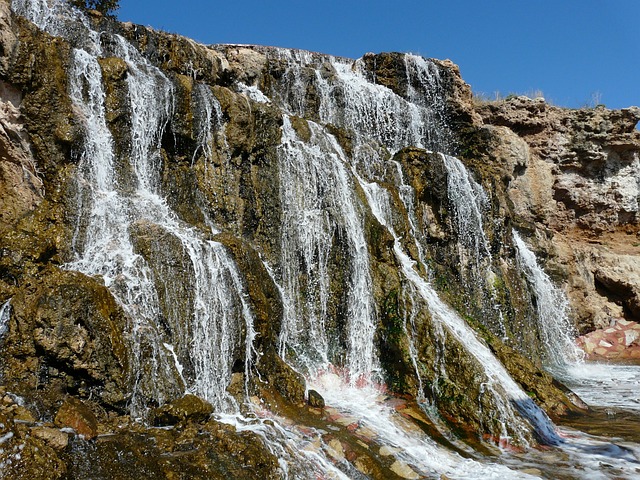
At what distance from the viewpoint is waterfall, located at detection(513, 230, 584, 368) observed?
1644 centimetres

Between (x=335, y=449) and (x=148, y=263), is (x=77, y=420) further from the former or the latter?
(x=335, y=449)

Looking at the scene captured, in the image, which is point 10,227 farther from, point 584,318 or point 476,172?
point 584,318

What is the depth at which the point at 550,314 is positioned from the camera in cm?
1714

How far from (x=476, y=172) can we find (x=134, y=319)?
12.0 meters

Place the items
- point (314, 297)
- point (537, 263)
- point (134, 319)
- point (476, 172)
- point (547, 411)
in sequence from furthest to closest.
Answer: point (537, 263) → point (476, 172) → point (314, 297) → point (547, 411) → point (134, 319)

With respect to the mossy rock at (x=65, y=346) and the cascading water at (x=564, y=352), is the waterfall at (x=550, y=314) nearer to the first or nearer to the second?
the cascading water at (x=564, y=352)

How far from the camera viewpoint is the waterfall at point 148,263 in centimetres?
781

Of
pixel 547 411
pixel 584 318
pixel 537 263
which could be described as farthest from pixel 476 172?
pixel 547 411

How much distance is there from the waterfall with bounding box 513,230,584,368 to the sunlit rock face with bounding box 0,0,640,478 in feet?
0.33

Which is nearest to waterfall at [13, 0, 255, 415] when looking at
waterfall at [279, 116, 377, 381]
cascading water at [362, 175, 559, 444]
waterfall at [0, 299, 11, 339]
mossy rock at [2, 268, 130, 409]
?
mossy rock at [2, 268, 130, 409]

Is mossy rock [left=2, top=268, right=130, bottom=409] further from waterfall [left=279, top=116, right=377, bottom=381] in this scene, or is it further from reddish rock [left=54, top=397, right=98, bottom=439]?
waterfall [left=279, top=116, right=377, bottom=381]

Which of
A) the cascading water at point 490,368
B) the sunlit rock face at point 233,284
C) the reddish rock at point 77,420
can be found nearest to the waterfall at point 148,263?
the sunlit rock face at point 233,284

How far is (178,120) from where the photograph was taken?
11672 millimetres

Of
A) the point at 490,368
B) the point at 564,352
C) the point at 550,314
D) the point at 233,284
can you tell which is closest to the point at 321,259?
the point at 233,284
